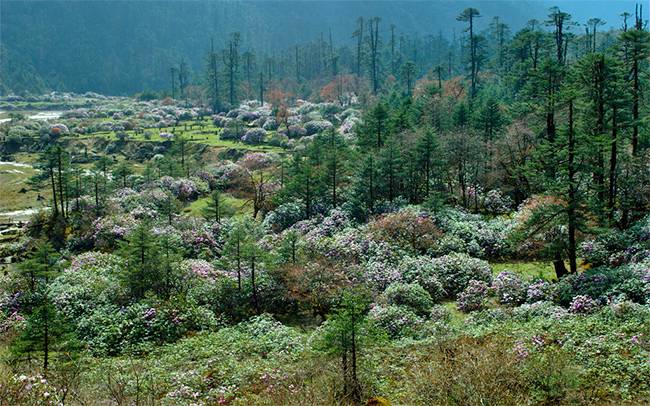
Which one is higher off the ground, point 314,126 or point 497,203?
point 314,126

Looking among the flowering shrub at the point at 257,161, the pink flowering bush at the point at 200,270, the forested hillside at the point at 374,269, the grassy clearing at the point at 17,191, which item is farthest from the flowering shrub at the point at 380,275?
the grassy clearing at the point at 17,191

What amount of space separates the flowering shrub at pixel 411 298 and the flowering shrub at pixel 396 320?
74 centimetres

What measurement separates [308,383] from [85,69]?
19280cm

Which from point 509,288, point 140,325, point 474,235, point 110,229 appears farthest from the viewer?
point 110,229

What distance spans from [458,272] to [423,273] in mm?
1537

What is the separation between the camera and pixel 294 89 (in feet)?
368

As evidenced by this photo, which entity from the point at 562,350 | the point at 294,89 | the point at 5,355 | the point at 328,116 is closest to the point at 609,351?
the point at 562,350

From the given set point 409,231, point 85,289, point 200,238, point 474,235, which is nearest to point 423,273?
point 409,231

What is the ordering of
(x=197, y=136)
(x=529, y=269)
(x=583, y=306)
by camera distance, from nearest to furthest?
(x=583, y=306) < (x=529, y=269) < (x=197, y=136)

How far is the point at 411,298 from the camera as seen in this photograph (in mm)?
21891

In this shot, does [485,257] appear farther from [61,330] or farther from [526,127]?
[61,330]

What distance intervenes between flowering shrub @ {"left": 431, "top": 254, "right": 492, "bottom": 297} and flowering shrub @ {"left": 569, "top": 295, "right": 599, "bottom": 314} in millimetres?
5202

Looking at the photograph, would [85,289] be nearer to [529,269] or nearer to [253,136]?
[529,269]

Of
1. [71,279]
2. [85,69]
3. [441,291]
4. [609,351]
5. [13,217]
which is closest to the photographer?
[609,351]
